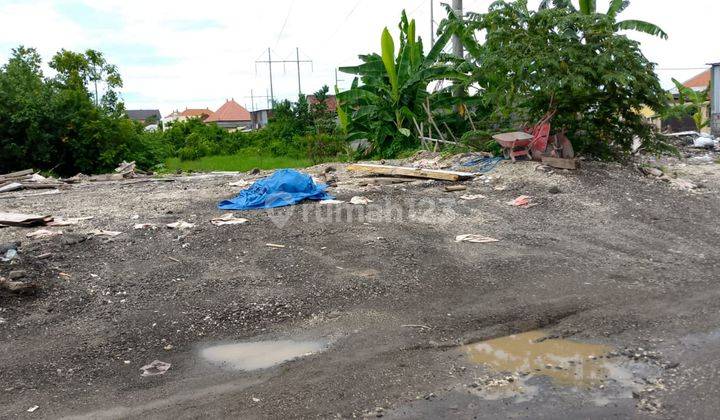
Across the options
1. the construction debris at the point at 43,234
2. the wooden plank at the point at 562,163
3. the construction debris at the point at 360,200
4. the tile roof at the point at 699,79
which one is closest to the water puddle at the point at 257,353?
the construction debris at the point at 43,234

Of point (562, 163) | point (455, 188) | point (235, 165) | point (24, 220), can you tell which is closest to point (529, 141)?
point (562, 163)

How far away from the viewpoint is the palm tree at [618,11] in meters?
10.8

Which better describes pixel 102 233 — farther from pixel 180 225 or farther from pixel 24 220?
pixel 24 220

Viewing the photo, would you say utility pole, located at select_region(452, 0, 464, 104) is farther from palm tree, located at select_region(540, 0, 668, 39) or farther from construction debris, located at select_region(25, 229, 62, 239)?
construction debris, located at select_region(25, 229, 62, 239)

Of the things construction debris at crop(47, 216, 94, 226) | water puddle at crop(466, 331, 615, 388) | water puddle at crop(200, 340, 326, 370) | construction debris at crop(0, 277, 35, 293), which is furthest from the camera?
construction debris at crop(47, 216, 94, 226)

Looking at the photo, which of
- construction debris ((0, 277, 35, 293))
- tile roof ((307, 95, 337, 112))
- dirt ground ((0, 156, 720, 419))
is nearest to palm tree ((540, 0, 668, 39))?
dirt ground ((0, 156, 720, 419))

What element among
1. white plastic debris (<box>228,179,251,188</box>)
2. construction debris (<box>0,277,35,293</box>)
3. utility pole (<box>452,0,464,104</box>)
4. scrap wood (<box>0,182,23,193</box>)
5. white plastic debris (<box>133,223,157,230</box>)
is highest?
utility pole (<box>452,0,464,104</box>)

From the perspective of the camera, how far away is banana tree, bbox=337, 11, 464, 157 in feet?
46.6

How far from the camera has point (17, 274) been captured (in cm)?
540

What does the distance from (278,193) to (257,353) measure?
482 centimetres

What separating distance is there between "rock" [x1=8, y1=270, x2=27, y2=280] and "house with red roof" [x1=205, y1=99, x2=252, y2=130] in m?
65.9

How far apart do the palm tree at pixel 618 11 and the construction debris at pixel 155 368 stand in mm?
9809

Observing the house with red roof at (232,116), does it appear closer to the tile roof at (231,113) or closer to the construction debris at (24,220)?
the tile roof at (231,113)

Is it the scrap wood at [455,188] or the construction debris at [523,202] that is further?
the scrap wood at [455,188]
